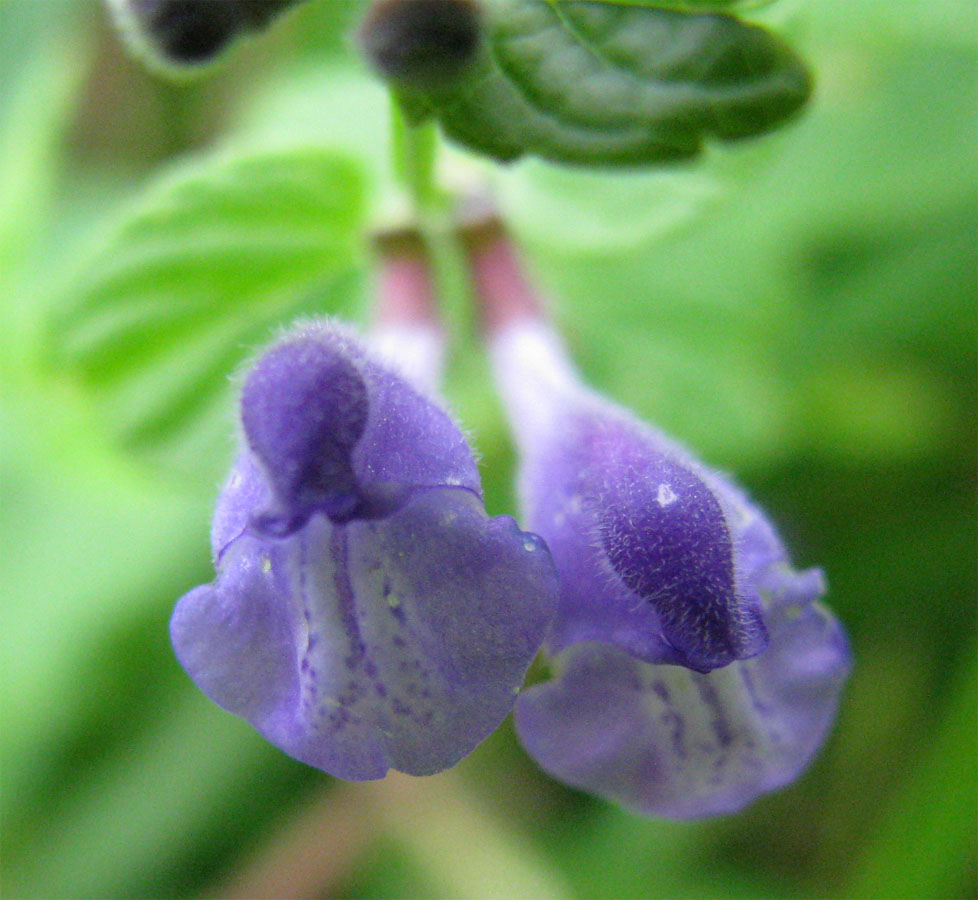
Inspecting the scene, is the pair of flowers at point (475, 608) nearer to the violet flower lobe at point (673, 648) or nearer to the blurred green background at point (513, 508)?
the violet flower lobe at point (673, 648)

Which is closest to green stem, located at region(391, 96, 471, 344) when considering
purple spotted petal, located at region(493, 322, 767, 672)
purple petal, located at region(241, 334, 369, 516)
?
purple petal, located at region(241, 334, 369, 516)

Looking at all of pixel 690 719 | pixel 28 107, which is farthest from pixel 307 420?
pixel 28 107

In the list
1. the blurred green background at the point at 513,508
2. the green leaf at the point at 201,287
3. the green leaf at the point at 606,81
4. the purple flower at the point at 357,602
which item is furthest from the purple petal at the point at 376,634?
the blurred green background at the point at 513,508

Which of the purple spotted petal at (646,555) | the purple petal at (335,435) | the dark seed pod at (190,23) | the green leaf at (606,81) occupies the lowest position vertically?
the purple spotted petal at (646,555)

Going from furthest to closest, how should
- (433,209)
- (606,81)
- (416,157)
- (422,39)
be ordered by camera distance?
(433,209) → (416,157) → (606,81) → (422,39)

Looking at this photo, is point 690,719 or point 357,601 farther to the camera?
point 690,719

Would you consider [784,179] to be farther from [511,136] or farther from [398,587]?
[398,587]

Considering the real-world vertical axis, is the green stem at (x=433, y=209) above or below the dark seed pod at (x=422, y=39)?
below

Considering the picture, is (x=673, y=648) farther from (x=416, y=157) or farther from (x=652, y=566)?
(x=416, y=157)
